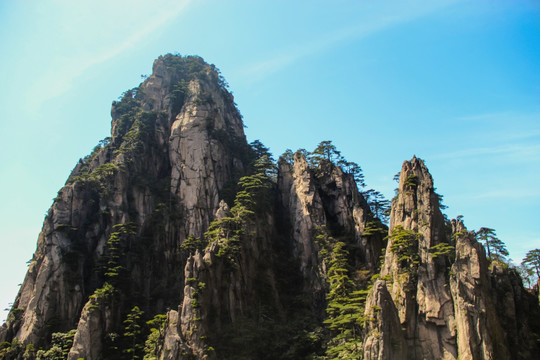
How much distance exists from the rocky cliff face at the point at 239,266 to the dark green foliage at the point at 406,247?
13 cm

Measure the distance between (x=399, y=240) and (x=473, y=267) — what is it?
6415 millimetres

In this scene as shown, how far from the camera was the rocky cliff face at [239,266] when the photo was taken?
3453 cm

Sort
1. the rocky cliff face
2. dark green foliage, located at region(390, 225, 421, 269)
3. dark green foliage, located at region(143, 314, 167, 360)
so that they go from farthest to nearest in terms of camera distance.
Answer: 1. dark green foliage, located at region(143, 314, 167, 360)
2. dark green foliage, located at region(390, 225, 421, 269)
3. the rocky cliff face

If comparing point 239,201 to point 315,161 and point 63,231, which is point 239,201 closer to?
point 315,161

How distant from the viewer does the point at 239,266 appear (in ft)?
151

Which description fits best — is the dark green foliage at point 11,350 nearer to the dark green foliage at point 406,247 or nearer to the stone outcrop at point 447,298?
the stone outcrop at point 447,298

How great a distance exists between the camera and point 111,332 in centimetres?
4312

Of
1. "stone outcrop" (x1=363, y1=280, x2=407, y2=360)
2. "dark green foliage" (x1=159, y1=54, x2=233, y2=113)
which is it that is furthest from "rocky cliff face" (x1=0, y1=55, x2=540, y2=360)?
"dark green foliage" (x1=159, y1=54, x2=233, y2=113)

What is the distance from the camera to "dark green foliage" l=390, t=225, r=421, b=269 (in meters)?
37.6

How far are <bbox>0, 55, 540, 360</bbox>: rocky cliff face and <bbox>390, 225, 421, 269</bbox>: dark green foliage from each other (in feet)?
0.43

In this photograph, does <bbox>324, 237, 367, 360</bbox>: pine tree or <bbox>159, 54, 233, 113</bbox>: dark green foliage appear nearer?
<bbox>324, 237, 367, 360</bbox>: pine tree

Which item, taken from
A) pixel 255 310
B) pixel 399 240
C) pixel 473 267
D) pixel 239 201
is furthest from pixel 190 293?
pixel 473 267

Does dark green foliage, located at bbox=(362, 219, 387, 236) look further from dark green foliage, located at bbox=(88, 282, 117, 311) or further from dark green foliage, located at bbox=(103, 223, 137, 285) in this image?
dark green foliage, located at bbox=(88, 282, 117, 311)

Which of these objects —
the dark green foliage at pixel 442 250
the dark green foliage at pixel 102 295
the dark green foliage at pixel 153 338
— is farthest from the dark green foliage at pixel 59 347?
the dark green foliage at pixel 442 250
